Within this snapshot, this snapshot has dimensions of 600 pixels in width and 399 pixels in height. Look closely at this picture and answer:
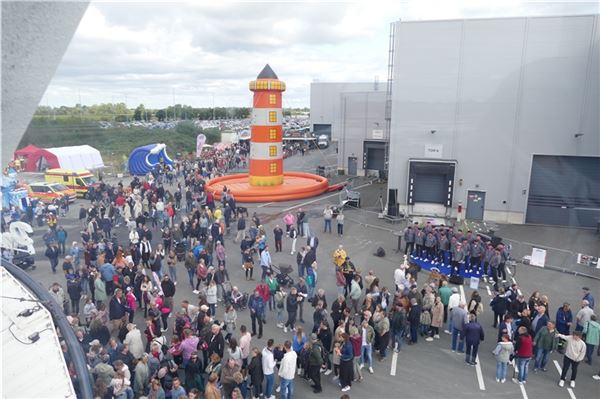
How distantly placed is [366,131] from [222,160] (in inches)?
498

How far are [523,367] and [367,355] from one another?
322 centimetres

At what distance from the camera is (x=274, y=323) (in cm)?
1186

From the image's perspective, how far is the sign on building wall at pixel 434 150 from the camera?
21922mm

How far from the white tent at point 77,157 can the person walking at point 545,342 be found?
3503 centimetres

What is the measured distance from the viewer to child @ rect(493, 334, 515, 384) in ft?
29.8

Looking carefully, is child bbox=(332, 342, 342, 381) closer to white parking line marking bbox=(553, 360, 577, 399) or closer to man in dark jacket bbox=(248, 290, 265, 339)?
man in dark jacket bbox=(248, 290, 265, 339)

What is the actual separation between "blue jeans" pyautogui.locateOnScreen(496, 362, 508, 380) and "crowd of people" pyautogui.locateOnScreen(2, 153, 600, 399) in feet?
0.09

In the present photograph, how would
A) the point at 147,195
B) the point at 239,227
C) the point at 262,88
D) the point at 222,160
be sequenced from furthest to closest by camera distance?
1. the point at 222,160
2. the point at 262,88
3. the point at 147,195
4. the point at 239,227

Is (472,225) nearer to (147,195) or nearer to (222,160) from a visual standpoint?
(147,195)

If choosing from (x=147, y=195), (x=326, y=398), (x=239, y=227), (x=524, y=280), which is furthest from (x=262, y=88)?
(x=326, y=398)

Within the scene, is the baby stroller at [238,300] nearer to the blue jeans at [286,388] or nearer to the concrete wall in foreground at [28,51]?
the blue jeans at [286,388]

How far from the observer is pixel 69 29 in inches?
69.9

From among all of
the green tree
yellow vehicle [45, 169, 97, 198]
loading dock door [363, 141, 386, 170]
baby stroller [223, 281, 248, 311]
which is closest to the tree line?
the green tree

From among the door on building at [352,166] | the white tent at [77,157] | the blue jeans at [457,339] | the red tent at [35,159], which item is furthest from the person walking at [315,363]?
the red tent at [35,159]
